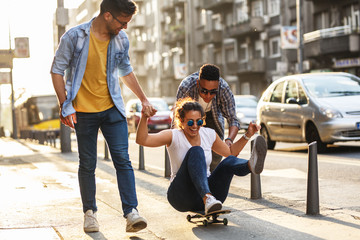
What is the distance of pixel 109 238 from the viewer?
210 inches

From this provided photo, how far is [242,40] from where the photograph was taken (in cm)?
5000

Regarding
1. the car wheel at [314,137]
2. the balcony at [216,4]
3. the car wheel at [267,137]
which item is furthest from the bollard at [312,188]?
the balcony at [216,4]

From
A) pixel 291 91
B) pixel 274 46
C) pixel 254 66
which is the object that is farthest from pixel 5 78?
pixel 291 91

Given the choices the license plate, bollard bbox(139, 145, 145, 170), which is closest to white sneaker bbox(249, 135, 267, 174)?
bollard bbox(139, 145, 145, 170)

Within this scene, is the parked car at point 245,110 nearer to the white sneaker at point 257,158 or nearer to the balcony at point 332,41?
the balcony at point 332,41

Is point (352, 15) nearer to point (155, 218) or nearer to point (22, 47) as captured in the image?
point (22, 47)

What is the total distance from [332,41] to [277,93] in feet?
63.3

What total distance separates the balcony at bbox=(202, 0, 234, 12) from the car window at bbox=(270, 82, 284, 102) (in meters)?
36.0

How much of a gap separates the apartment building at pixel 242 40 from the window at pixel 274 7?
0.06 meters

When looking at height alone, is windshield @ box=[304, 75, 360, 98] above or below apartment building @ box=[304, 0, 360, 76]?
below

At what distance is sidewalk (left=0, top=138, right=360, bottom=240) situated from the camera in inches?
212

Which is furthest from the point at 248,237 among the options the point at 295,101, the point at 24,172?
the point at 295,101

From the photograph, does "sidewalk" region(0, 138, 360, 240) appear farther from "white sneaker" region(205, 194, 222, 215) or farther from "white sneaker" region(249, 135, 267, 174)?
"white sneaker" region(249, 135, 267, 174)

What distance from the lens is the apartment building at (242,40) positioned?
Result: 112 ft
